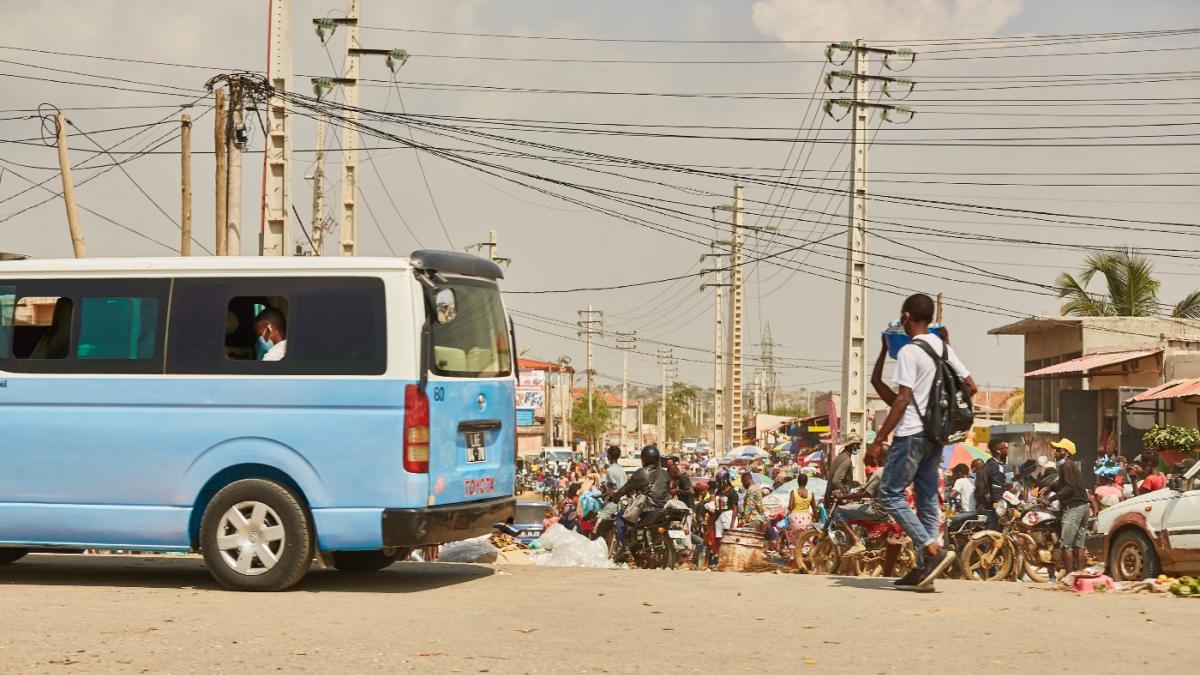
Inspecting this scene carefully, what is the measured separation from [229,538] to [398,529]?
4.04ft

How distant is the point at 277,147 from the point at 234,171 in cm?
100

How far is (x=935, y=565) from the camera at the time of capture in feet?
31.4

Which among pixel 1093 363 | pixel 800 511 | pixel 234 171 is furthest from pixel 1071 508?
pixel 1093 363

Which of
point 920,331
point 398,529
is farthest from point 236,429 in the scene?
point 920,331

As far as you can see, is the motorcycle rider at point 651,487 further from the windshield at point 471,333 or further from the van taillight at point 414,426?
the van taillight at point 414,426

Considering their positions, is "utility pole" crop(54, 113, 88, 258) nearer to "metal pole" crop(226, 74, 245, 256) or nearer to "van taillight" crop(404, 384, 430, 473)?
"metal pole" crop(226, 74, 245, 256)

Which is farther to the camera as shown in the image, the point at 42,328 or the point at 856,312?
the point at 856,312

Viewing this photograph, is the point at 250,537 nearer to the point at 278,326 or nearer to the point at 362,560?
the point at 278,326

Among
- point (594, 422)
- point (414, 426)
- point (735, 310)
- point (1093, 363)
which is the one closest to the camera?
point (414, 426)

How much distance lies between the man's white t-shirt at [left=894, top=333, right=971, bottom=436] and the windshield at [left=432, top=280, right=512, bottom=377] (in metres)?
2.97

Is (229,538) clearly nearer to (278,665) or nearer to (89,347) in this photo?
(89,347)

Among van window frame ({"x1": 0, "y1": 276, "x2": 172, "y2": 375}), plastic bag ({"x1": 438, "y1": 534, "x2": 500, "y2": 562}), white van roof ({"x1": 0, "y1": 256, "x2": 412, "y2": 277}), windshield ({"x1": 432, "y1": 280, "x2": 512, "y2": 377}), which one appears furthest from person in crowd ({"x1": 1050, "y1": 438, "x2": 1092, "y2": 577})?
van window frame ({"x1": 0, "y1": 276, "x2": 172, "y2": 375})

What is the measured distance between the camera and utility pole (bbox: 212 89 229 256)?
2456 cm

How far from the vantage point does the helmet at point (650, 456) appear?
16694 mm
